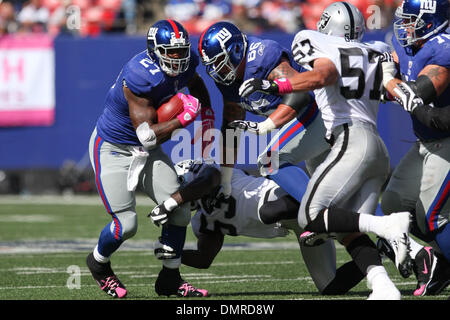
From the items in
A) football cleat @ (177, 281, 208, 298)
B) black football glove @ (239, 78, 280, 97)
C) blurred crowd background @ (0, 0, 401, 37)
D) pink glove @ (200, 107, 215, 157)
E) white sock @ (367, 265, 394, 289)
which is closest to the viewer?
white sock @ (367, 265, 394, 289)

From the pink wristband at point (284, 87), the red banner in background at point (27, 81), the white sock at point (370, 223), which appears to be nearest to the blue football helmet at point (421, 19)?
the pink wristband at point (284, 87)

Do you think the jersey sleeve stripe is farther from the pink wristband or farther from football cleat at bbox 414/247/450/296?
football cleat at bbox 414/247/450/296

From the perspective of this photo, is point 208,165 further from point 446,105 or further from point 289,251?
point 289,251

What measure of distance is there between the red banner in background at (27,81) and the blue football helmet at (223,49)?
9.06 metres

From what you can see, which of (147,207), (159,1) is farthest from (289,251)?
(159,1)

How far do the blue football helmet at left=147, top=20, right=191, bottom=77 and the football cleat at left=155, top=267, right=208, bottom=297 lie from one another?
123 centimetres

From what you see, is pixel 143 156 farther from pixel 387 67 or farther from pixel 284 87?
pixel 387 67

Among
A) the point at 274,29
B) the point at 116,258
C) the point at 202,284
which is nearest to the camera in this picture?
the point at 202,284

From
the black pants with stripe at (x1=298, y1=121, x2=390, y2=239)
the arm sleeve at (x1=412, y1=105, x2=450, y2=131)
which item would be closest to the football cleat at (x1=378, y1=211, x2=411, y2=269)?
the black pants with stripe at (x1=298, y1=121, x2=390, y2=239)

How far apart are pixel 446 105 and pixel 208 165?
59.3 inches

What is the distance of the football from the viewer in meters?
5.34

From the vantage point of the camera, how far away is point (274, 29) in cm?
1459

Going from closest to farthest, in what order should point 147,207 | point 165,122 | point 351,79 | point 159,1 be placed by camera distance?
1. point 351,79
2. point 165,122
3. point 147,207
4. point 159,1

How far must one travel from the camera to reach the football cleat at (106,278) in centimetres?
540
